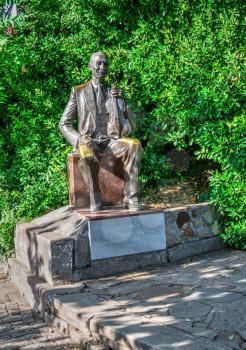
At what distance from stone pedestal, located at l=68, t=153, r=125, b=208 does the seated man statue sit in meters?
0.11

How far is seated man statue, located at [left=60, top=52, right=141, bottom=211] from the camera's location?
225 inches

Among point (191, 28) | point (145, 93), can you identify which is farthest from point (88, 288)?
point (191, 28)

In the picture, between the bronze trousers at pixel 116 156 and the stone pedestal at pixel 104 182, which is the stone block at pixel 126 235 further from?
the stone pedestal at pixel 104 182

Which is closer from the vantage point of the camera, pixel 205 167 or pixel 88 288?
pixel 88 288

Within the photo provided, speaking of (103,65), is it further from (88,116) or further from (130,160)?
(130,160)

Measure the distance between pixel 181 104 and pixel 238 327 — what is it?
Answer: 386cm

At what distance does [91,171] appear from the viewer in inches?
220

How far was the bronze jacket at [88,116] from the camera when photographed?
5926mm

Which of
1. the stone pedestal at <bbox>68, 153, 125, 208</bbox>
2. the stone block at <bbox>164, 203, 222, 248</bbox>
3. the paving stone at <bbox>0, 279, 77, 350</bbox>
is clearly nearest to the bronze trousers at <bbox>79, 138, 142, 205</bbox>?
the stone pedestal at <bbox>68, 153, 125, 208</bbox>

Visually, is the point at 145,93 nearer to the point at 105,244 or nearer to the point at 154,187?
the point at 154,187

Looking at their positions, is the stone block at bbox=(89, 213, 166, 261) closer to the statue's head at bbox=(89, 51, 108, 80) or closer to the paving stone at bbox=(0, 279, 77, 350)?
the paving stone at bbox=(0, 279, 77, 350)

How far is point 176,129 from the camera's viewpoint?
7273 mm

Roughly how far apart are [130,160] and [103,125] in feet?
2.05

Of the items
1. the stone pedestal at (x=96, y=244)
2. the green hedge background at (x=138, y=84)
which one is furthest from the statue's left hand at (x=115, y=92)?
the stone pedestal at (x=96, y=244)
